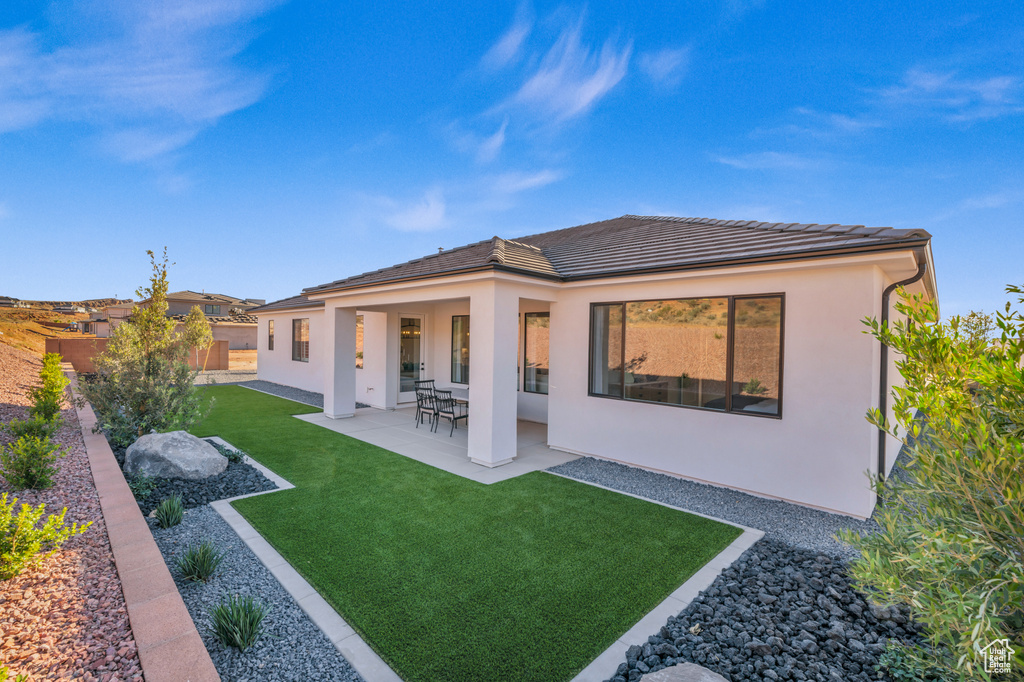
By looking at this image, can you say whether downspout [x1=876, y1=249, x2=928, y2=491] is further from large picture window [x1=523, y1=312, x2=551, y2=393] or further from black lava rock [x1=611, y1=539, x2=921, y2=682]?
large picture window [x1=523, y1=312, x2=551, y2=393]

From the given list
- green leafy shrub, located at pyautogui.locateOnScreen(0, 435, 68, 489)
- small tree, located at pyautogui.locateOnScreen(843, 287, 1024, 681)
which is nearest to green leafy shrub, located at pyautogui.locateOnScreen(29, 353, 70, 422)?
green leafy shrub, located at pyautogui.locateOnScreen(0, 435, 68, 489)

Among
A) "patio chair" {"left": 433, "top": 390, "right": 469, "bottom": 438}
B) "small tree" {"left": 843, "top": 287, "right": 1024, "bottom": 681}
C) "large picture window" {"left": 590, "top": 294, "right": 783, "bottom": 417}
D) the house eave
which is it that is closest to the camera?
"small tree" {"left": 843, "top": 287, "right": 1024, "bottom": 681}

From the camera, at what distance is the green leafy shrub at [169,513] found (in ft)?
16.4

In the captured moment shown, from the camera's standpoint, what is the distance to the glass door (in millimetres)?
13773

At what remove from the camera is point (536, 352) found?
11211 millimetres

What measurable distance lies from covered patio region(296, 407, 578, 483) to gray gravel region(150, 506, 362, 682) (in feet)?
11.6

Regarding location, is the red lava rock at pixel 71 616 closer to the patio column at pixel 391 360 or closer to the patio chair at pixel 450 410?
the patio chair at pixel 450 410

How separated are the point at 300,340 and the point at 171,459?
459 inches

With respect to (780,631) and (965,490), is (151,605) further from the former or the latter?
(965,490)

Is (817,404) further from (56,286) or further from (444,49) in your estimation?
(56,286)

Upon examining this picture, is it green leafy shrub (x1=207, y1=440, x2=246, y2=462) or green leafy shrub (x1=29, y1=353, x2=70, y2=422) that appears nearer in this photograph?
green leafy shrub (x1=207, y1=440, x2=246, y2=462)

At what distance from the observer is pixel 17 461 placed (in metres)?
5.07

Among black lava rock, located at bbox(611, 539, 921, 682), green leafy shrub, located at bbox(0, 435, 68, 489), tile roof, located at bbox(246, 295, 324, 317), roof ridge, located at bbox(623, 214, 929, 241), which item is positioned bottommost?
black lava rock, located at bbox(611, 539, 921, 682)

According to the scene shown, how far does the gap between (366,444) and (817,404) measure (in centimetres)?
830
